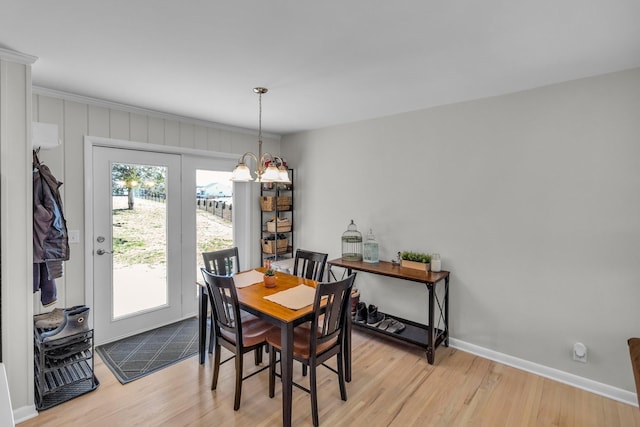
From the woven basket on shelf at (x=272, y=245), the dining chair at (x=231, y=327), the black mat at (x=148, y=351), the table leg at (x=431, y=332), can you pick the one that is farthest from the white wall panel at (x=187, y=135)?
the table leg at (x=431, y=332)

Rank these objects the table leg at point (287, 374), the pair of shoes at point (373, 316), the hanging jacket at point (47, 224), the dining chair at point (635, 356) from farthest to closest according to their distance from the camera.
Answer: the pair of shoes at point (373, 316), the hanging jacket at point (47, 224), the table leg at point (287, 374), the dining chair at point (635, 356)

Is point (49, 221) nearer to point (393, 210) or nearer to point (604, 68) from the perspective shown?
point (393, 210)

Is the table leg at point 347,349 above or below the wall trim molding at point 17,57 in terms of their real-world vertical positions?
below

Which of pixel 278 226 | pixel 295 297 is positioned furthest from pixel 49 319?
pixel 278 226

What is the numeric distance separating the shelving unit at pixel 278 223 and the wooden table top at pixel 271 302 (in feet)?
4.51

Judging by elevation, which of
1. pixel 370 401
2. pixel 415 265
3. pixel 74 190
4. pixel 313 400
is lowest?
pixel 370 401

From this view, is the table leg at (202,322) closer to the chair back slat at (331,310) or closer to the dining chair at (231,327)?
the dining chair at (231,327)

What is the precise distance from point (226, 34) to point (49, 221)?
1785 mm

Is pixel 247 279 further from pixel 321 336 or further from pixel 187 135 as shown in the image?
pixel 187 135

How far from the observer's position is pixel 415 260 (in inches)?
123

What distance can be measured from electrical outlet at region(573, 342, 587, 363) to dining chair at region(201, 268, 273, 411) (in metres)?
2.38

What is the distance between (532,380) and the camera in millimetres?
2559

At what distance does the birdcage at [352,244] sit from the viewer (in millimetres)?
3601

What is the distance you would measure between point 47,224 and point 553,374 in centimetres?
402
